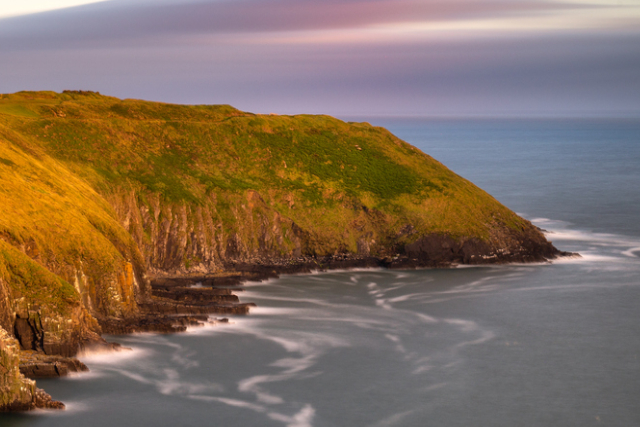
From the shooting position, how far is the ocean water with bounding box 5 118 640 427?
166 feet

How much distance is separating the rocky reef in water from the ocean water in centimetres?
523

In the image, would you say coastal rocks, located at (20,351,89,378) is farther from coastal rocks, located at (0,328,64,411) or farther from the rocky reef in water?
the rocky reef in water

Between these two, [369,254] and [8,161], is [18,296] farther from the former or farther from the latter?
[369,254]

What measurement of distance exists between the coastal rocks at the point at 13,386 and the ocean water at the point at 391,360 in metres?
0.79

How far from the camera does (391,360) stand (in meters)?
62.5

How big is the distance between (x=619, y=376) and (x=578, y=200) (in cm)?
11659

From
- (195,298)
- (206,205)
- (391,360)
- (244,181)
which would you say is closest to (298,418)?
(391,360)

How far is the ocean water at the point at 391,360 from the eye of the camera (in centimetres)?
5062

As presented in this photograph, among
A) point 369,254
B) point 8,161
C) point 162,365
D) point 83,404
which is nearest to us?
point 83,404

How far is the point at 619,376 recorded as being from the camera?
2409 inches

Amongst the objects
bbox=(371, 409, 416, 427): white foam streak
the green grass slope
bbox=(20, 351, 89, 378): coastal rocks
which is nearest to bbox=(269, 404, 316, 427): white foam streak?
bbox=(371, 409, 416, 427): white foam streak

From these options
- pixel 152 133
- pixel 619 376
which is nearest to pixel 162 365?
pixel 619 376

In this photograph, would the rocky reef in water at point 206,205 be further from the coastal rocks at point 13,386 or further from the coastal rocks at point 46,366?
the coastal rocks at point 13,386

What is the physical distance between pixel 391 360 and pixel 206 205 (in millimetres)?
42127
